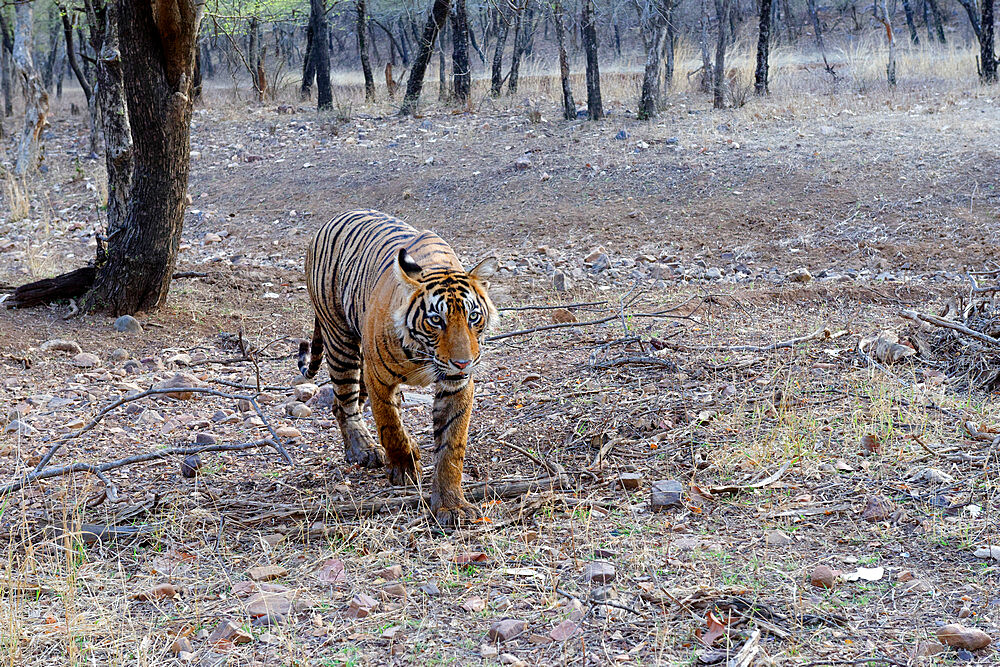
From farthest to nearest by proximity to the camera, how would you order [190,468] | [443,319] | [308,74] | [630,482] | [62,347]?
[308,74] → [62,347] → [190,468] → [630,482] → [443,319]

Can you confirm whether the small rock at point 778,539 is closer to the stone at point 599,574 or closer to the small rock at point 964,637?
the stone at point 599,574

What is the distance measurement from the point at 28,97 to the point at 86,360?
10883 mm

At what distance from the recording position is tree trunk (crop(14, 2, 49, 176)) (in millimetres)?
15344

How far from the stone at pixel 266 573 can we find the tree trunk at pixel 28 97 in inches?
561

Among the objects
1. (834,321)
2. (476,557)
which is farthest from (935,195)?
(476,557)

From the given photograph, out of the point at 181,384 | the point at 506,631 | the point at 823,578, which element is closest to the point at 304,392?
the point at 181,384

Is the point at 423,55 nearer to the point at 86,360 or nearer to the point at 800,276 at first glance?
the point at 800,276

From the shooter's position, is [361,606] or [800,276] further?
[800,276]

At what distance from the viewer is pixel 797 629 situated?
2.98m

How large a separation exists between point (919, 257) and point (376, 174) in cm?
771

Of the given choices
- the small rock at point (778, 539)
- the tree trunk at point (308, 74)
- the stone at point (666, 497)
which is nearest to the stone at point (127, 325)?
the stone at point (666, 497)

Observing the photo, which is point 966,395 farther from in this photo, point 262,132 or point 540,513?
point 262,132

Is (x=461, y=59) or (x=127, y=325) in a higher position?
(x=461, y=59)

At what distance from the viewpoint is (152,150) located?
7285mm
